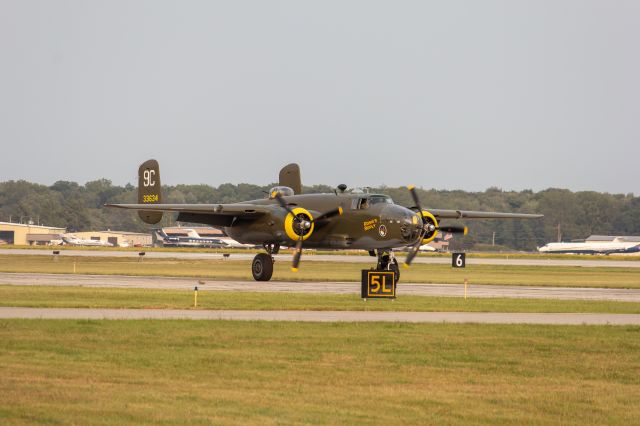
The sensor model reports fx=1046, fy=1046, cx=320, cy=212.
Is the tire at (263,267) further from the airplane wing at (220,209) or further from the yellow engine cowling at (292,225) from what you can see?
the yellow engine cowling at (292,225)

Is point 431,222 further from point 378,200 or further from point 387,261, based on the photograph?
point 378,200

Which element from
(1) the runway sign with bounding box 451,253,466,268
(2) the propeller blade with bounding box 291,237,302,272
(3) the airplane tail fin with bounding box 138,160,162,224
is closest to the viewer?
(2) the propeller blade with bounding box 291,237,302,272

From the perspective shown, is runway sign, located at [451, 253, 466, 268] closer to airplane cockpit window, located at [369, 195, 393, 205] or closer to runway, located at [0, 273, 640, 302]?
runway, located at [0, 273, 640, 302]

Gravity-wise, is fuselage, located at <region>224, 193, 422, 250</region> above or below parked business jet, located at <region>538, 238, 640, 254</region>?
above

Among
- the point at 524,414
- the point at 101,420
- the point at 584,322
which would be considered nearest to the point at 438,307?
the point at 584,322

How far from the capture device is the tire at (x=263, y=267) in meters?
53.5

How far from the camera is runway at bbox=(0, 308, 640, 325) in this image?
3033 centimetres

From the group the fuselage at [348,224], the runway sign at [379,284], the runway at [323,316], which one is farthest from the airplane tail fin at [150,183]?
the runway at [323,316]

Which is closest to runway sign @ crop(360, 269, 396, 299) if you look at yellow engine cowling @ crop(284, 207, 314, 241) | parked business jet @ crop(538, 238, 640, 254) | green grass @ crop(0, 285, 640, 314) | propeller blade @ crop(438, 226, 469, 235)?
green grass @ crop(0, 285, 640, 314)

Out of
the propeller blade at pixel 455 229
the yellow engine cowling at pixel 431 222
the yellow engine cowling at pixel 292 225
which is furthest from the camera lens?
the propeller blade at pixel 455 229

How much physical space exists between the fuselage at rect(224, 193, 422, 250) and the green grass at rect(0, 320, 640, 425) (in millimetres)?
19009

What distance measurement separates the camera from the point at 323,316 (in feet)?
106

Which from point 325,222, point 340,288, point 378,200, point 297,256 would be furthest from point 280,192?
point 297,256

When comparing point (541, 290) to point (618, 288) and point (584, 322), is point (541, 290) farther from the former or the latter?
point (584, 322)
